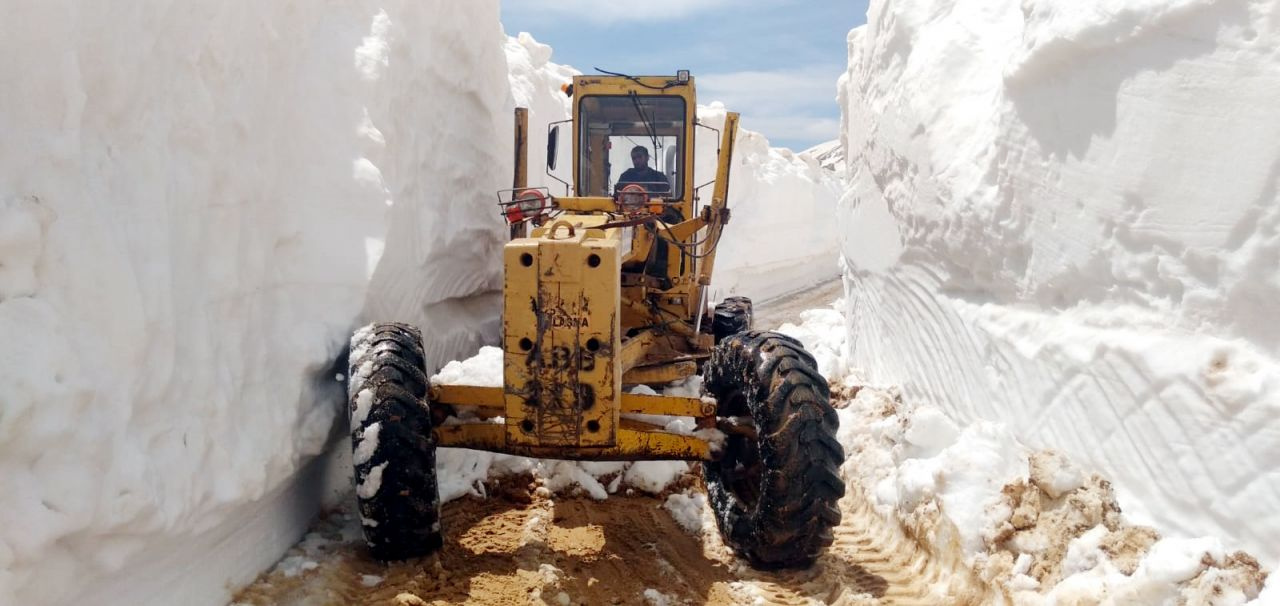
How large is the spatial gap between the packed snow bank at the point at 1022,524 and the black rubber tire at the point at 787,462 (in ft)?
1.83

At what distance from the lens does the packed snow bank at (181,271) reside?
269 centimetres

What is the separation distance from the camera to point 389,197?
542 centimetres

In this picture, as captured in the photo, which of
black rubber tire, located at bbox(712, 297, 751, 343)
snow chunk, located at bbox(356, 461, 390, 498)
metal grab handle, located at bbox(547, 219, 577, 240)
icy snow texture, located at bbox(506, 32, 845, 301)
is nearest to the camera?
snow chunk, located at bbox(356, 461, 390, 498)

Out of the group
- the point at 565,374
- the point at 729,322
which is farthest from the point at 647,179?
the point at 565,374

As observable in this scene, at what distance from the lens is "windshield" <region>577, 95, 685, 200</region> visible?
25.1 feet

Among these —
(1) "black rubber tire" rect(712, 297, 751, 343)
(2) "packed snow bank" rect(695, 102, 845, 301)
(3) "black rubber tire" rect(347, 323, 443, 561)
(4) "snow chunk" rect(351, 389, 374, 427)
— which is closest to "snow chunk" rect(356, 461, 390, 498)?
(3) "black rubber tire" rect(347, 323, 443, 561)

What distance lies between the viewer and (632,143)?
7.84m

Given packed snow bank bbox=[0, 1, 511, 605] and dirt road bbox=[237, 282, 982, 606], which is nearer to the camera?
packed snow bank bbox=[0, 1, 511, 605]

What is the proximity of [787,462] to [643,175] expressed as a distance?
3.97 m

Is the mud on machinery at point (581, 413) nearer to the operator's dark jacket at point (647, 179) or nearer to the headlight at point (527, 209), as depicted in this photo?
the headlight at point (527, 209)

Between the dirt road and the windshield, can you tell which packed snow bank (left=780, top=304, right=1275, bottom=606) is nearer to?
the dirt road

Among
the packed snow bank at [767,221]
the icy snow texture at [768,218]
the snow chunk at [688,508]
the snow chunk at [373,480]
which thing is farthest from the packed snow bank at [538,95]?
the snow chunk at [373,480]

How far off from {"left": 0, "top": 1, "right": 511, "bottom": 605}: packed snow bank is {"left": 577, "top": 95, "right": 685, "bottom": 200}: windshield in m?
1.97

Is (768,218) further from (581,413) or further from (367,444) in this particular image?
(367,444)
